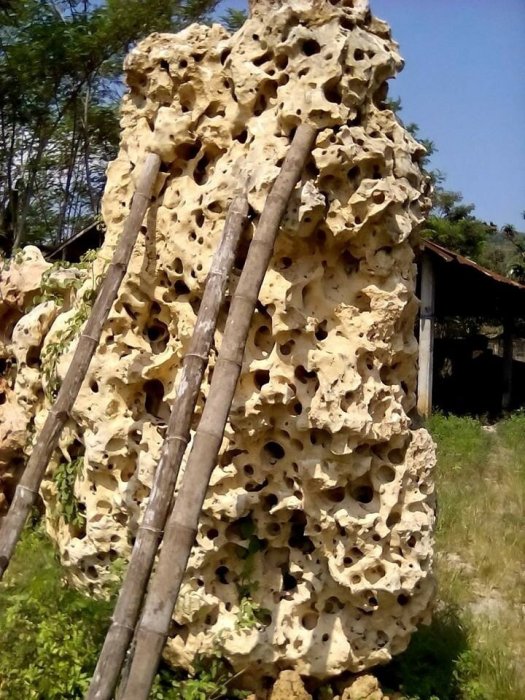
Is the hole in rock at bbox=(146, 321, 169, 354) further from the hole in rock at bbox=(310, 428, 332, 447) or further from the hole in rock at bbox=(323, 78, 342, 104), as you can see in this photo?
the hole in rock at bbox=(323, 78, 342, 104)

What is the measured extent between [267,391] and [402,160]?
1.39 m

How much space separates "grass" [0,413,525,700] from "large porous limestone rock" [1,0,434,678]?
7.8 inches

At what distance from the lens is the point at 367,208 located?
3.87 m

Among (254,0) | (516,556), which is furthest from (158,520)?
(516,556)

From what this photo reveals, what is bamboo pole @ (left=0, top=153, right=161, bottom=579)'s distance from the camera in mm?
4090

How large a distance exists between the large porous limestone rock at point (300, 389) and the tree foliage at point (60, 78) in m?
9.47

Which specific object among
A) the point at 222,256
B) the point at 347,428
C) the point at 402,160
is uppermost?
the point at 402,160

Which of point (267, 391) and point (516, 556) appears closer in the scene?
point (267, 391)

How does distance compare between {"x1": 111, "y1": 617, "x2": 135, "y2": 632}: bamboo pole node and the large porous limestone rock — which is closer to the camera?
{"x1": 111, "y1": 617, "x2": 135, "y2": 632}: bamboo pole node

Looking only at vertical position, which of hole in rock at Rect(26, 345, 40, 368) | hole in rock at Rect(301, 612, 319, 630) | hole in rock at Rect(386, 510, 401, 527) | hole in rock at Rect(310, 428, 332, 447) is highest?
hole in rock at Rect(26, 345, 40, 368)

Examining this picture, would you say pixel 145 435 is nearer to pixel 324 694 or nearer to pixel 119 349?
pixel 119 349

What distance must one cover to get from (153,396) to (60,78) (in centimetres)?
1196

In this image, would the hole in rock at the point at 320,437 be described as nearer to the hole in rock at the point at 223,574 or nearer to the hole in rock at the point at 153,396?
the hole in rock at the point at 223,574

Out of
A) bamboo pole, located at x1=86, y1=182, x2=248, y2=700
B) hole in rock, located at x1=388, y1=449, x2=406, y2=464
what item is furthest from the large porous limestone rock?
bamboo pole, located at x1=86, y1=182, x2=248, y2=700
